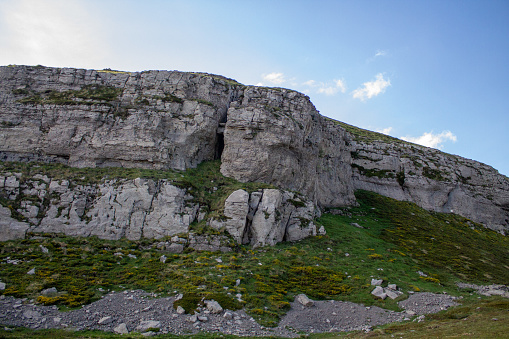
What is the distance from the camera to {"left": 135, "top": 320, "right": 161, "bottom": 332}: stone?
17.8m

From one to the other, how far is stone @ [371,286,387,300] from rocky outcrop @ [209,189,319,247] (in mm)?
11529

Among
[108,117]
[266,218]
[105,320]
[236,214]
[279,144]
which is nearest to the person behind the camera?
[105,320]

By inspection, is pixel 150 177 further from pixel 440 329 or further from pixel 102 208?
pixel 440 329

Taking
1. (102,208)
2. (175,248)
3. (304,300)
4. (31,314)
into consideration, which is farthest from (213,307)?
(102,208)

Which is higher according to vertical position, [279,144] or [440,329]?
[279,144]

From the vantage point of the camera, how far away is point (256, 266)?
28469 millimetres

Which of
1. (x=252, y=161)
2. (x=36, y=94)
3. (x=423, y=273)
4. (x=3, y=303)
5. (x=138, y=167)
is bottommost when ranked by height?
(x=3, y=303)

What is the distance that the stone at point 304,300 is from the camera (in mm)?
23484

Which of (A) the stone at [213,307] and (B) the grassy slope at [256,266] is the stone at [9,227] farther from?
(A) the stone at [213,307]

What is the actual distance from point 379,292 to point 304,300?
22.2 feet

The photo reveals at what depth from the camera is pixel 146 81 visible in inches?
1775

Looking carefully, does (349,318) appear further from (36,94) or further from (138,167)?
(36,94)

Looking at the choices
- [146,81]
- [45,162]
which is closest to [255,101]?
[146,81]

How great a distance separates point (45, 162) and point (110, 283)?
2289 centimetres
